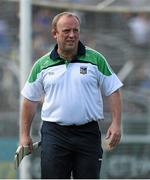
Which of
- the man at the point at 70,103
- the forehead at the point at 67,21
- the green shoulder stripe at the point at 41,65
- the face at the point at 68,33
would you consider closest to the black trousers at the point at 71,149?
the man at the point at 70,103

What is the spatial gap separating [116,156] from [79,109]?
538 cm

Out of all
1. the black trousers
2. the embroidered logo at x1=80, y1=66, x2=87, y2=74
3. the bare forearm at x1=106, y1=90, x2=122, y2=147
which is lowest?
the black trousers

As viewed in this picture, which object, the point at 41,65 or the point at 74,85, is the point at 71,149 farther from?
the point at 41,65

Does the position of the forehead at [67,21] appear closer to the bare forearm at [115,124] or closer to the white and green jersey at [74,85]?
the white and green jersey at [74,85]

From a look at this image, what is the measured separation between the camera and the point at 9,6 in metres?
10.8

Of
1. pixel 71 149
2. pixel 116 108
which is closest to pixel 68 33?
pixel 116 108

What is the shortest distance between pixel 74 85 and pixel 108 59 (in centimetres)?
542

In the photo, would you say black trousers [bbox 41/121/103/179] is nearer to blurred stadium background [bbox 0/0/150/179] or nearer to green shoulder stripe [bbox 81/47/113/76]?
green shoulder stripe [bbox 81/47/113/76]

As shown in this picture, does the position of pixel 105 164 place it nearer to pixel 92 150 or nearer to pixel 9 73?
pixel 9 73

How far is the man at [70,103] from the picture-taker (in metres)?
5.65

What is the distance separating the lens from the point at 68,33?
18.4 ft

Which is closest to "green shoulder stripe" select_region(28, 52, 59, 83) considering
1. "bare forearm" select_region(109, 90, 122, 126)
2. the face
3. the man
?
the man

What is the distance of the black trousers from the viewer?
5750 mm

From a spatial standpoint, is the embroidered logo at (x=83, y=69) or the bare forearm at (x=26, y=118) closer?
the embroidered logo at (x=83, y=69)
